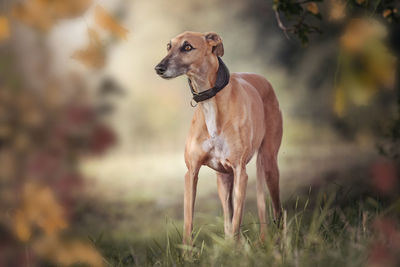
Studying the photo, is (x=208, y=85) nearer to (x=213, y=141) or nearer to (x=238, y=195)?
(x=213, y=141)

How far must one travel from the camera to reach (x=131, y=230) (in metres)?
6.88

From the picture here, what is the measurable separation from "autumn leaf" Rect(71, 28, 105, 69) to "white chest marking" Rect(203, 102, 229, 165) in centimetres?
84

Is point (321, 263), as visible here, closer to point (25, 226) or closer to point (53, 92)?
point (25, 226)

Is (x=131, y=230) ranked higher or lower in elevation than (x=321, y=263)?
lower

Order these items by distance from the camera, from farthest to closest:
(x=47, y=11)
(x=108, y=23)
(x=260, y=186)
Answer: (x=260, y=186)
(x=47, y=11)
(x=108, y=23)

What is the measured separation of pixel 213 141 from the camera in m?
3.50

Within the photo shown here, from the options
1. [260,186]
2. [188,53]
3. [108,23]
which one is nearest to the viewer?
[108,23]

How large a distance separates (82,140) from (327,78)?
4821mm

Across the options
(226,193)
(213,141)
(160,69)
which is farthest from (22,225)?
(160,69)

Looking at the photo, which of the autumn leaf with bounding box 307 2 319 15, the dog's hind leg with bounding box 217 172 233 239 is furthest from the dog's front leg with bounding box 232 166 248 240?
the autumn leaf with bounding box 307 2 319 15

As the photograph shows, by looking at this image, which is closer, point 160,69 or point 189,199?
point 160,69

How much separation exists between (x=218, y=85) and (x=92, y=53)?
958 millimetres

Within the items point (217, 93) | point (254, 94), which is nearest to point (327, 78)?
point (254, 94)

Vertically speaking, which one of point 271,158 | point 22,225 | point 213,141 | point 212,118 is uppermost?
point 212,118
